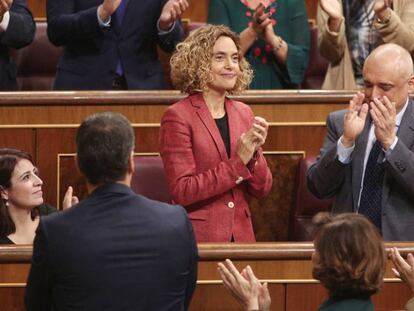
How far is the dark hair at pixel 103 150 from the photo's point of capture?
137cm

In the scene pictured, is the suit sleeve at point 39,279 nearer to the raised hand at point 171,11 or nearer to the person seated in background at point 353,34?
the raised hand at point 171,11

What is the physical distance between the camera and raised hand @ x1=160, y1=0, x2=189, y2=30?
2537mm

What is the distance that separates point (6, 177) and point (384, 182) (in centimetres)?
74

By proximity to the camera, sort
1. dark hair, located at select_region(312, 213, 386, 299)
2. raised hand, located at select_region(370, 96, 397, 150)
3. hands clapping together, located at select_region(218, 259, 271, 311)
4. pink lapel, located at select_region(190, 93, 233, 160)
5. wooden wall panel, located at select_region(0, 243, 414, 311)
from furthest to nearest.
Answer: pink lapel, located at select_region(190, 93, 233, 160) < raised hand, located at select_region(370, 96, 397, 150) < wooden wall panel, located at select_region(0, 243, 414, 311) < hands clapping together, located at select_region(218, 259, 271, 311) < dark hair, located at select_region(312, 213, 386, 299)

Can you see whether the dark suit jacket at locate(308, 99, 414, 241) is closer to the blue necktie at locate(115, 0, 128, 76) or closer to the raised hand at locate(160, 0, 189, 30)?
the raised hand at locate(160, 0, 189, 30)

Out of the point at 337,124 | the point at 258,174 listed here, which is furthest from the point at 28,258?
the point at 337,124

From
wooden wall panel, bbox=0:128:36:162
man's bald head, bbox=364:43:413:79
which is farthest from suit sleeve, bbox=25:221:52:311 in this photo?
wooden wall panel, bbox=0:128:36:162

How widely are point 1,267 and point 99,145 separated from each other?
48cm

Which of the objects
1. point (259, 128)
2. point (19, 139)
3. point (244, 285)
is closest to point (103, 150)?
point (244, 285)

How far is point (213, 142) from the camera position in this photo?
6.65 feet

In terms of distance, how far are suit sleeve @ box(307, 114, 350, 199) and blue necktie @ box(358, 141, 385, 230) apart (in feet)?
0.15

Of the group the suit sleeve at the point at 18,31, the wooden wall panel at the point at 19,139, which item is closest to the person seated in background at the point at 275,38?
the suit sleeve at the point at 18,31

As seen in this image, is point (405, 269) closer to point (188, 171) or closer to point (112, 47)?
point (188, 171)

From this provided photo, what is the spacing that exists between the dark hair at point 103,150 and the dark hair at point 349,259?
0.28m
